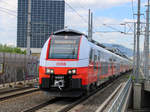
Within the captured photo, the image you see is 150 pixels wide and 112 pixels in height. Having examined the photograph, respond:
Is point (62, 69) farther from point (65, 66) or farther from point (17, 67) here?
point (17, 67)

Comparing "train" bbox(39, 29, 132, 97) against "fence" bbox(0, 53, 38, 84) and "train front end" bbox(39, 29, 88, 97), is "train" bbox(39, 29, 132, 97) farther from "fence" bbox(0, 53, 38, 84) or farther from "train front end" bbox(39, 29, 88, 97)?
"fence" bbox(0, 53, 38, 84)

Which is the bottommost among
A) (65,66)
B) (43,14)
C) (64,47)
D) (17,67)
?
(17,67)

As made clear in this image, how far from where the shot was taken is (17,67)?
2409 cm

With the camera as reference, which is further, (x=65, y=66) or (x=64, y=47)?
(x=64, y=47)

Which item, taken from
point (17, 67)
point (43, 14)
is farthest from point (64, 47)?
point (43, 14)

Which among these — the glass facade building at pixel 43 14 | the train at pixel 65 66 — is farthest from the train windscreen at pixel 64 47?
the glass facade building at pixel 43 14

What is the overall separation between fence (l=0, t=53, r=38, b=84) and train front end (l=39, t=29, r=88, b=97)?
7.91 metres

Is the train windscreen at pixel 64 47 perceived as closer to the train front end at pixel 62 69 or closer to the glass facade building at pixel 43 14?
the train front end at pixel 62 69

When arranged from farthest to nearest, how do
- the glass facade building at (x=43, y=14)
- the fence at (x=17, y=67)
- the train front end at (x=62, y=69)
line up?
the glass facade building at (x=43, y=14) < the fence at (x=17, y=67) < the train front end at (x=62, y=69)

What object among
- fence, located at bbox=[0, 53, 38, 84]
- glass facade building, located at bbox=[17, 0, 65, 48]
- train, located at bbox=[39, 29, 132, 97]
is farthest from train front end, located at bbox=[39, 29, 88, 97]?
glass facade building, located at bbox=[17, 0, 65, 48]

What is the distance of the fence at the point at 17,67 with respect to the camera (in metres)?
21.1

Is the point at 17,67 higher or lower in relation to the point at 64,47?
lower

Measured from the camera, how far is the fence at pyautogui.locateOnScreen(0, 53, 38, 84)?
21109mm

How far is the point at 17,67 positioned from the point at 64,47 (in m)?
11.6
